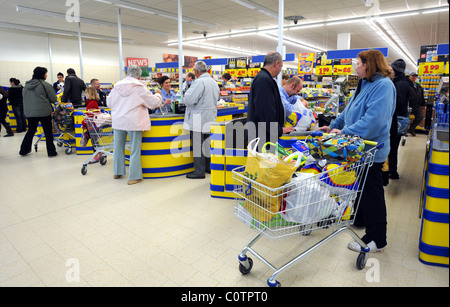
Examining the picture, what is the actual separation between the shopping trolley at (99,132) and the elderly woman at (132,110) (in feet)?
1.62

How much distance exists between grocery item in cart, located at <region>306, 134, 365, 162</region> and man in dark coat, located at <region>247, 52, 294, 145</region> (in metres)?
0.73

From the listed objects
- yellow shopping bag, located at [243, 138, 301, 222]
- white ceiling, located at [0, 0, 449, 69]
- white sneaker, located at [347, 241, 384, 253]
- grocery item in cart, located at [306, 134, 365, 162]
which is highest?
white ceiling, located at [0, 0, 449, 69]

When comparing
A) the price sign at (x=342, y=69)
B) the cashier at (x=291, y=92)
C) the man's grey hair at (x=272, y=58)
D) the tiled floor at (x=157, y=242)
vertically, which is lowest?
the tiled floor at (x=157, y=242)

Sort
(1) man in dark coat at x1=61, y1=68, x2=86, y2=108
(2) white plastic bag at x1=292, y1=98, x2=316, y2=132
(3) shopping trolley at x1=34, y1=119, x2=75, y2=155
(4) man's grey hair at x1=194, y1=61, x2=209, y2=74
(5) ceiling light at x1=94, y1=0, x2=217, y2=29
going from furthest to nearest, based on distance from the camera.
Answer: (5) ceiling light at x1=94, y1=0, x2=217, y2=29 → (1) man in dark coat at x1=61, y1=68, x2=86, y2=108 → (3) shopping trolley at x1=34, y1=119, x2=75, y2=155 → (4) man's grey hair at x1=194, y1=61, x2=209, y2=74 → (2) white plastic bag at x1=292, y1=98, x2=316, y2=132

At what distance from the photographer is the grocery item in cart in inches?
82.7

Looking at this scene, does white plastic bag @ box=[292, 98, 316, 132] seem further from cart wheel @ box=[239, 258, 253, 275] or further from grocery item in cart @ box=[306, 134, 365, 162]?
cart wheel @ box=[239, 258, 253, 275]

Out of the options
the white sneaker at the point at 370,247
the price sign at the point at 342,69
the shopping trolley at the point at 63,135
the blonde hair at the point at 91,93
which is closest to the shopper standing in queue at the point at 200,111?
the blonde hair at the point at 91,93

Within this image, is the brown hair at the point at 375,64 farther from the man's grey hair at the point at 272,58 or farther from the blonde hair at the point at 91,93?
the blonde hair at the point at 91,93

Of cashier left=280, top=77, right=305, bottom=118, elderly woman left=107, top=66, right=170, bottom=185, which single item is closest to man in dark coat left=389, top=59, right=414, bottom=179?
cashier left=280, top=77, right=305, bottom=118

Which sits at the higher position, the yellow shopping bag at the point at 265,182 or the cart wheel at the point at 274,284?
the yellow shopping bag at the point at 265,182

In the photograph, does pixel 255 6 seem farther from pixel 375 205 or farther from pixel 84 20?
pixel 375 205

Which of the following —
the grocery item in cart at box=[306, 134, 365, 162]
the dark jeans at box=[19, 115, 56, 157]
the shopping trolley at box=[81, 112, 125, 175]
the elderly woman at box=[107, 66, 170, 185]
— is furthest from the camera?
the dark jeans at box=[19, 115, 56, 157]

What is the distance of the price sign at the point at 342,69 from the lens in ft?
33.3

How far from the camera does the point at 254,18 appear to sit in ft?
37.3
